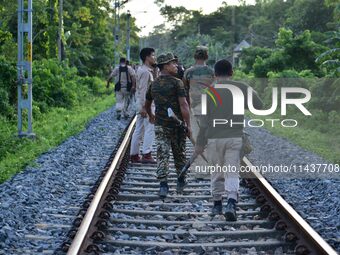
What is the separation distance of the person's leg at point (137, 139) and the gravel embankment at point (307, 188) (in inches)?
86.6

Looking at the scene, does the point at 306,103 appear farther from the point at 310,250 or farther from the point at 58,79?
the point at 310,250

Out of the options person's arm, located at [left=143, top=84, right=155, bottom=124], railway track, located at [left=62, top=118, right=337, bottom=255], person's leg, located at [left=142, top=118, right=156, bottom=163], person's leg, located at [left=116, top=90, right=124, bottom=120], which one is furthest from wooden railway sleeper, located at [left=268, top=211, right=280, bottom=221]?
person's leg, located at [left=116, top=90, right=124, bottom=120]

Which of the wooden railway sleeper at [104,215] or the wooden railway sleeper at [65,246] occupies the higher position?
the wooden railway sleeper at [65,246]

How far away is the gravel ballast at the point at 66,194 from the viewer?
21.0 ft

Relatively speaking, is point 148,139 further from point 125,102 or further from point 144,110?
point 125,102

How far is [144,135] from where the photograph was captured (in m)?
11.2

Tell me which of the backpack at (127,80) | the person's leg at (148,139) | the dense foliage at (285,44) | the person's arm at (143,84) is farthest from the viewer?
the backpack at (127,80)

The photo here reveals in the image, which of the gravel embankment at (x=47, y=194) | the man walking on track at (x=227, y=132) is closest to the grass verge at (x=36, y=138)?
the gravel embankment at (x=47, y=194)

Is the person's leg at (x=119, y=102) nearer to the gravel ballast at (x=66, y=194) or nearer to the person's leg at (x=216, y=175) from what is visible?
the gravel ballast at (x=66, y=194)

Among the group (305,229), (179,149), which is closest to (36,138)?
(179,149)

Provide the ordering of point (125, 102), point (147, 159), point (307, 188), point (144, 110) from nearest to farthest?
1. point (307, 188)
2. point (144, 110)
3. point (147, 159)
4. point (125, 102)

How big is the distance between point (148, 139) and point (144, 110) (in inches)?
38.9

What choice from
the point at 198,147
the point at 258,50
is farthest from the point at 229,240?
the point at 258,50

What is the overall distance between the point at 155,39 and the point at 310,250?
172 meters
